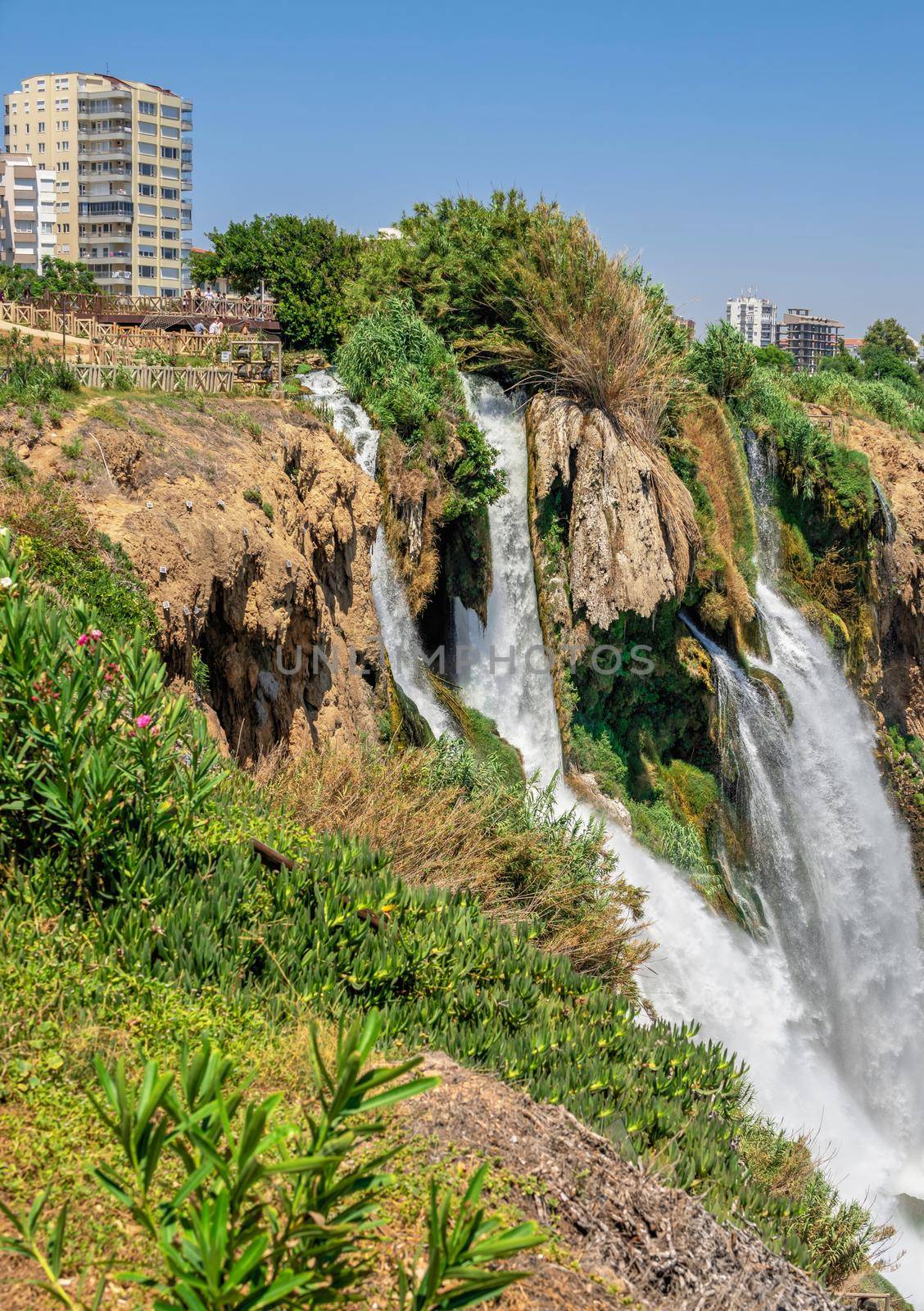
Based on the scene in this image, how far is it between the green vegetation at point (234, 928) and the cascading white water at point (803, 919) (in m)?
6.27

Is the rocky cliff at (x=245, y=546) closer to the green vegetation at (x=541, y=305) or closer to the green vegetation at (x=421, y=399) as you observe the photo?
the green vegetation at (x=421, y=399)

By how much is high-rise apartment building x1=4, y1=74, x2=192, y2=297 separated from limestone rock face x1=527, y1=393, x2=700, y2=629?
66069mm

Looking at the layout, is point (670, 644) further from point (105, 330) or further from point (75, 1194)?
point (75, 1194)

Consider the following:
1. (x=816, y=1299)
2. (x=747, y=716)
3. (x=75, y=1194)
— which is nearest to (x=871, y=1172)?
(x=747, y=716)

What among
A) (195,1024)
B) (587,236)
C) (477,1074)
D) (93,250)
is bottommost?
(477,1074)

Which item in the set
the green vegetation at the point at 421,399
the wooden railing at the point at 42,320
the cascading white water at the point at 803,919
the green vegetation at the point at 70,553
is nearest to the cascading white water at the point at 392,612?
the green vegetation at the point at 421,399

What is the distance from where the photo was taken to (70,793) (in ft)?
19.5

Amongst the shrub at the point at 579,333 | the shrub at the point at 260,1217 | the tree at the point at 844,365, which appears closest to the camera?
the shrub at the point at 260,1217

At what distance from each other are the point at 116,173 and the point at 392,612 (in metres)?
72.2

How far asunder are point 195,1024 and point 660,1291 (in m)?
2.19

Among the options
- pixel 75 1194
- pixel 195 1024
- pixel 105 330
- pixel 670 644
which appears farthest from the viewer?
pixel 105 330

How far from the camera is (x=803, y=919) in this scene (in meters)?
17.7

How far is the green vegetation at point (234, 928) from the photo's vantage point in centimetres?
584

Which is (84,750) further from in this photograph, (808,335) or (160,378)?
(808,335)
